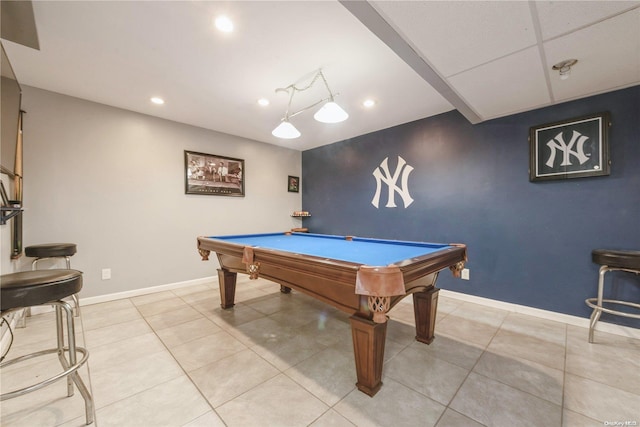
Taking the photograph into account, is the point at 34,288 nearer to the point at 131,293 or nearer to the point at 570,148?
the point at 131,293

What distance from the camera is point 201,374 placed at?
1627 mm

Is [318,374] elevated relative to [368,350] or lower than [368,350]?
lower

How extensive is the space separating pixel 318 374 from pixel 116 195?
3197 millimetres

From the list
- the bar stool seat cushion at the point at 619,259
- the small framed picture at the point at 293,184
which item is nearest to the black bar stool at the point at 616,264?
the bar stool seat cushion at the point at 619,259

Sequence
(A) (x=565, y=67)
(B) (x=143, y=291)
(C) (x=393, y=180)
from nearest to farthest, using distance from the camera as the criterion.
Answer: (A) (x=565, y=67)
(B) (x=143, y=291)
(C) (x=393, y=180)

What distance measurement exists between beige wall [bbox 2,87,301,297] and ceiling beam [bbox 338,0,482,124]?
Answer: 3.16m

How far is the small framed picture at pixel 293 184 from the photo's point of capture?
5.00 metres

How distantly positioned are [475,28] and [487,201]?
6.61 feet

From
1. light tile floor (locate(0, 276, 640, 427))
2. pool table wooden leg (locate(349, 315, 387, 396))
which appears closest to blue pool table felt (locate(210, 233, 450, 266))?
pool table wooden leg (locate(349, 315, 387, 396))

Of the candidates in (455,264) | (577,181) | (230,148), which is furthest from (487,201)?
(230,148)

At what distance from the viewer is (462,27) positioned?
1.45 metres

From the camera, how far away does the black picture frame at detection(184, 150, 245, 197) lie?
12.0ft

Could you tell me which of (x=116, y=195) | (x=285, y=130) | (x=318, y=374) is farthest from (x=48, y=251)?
(x=318, y=374)

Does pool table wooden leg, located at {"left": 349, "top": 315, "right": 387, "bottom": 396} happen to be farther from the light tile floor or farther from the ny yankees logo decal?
the ny yankees logo decal
